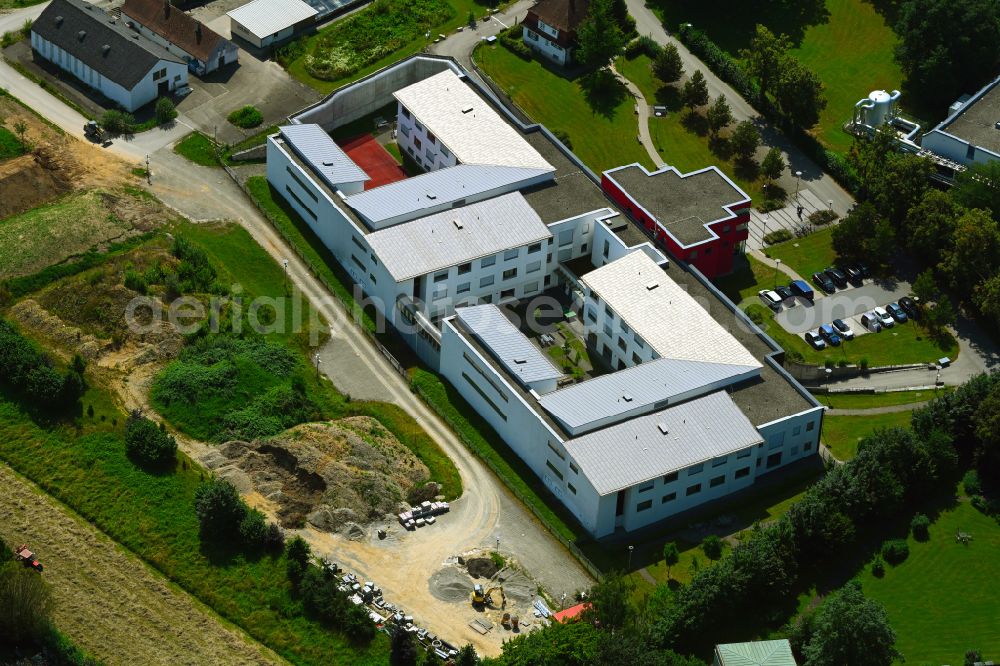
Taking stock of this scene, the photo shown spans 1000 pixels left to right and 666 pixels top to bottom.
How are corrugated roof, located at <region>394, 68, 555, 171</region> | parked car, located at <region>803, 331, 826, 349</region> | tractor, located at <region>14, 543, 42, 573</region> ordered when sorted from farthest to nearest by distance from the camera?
corrugated roof, located at <region>394, 68, 555, 171</region>, parked car, located at <region>803, 331, 826, 349</region>, tractor, located at <region>14, 543, 42, 573</region>

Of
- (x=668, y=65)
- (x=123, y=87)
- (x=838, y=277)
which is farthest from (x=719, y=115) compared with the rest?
(x=123, y=87)

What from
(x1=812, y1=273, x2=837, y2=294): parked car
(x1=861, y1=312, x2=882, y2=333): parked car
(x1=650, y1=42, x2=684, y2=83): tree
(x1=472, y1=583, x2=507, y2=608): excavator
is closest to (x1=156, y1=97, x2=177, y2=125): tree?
(x1=650, y1=42, x2=684, y2=83): tree

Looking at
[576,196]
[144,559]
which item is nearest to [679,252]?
[576,196]

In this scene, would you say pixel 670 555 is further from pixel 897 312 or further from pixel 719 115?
pixel 719 115

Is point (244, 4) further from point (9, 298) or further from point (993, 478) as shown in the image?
point (993, 478)

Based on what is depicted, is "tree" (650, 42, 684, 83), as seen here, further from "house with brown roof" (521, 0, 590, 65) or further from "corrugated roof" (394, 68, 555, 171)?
"corrugated roof" (394, 68, 555, 171)

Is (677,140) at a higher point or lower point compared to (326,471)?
higher
